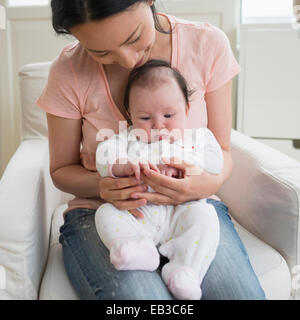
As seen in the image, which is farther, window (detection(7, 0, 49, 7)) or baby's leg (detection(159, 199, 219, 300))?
window (detection(7, 0, 49, 7))

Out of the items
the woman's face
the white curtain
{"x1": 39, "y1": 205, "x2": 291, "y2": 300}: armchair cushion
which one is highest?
the white curtain

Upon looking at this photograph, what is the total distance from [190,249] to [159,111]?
33cm

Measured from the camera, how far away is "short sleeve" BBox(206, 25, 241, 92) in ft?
3.42

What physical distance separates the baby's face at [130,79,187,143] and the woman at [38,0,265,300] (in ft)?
0.24

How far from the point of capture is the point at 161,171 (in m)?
0.92

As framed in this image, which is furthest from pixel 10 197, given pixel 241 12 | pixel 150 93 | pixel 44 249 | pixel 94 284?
pixel 241 12

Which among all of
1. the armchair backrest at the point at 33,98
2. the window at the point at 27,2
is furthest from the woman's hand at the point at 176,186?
the window at the point at 27,2

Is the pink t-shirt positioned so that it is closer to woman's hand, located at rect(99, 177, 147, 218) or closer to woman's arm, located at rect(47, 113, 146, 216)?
woman's arm, located at rect(47, 113, 146, 216)

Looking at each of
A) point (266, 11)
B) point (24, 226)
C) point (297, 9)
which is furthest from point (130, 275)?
point (266, 11)

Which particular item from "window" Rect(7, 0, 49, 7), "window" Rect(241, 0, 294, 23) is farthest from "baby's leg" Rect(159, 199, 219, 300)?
"window" Rect(7, 0, 49, 7)

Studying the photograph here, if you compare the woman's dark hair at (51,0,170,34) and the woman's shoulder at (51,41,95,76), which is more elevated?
the woman's dark hair at (51,0,170,34)

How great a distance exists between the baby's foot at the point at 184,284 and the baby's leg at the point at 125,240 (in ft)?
0.17

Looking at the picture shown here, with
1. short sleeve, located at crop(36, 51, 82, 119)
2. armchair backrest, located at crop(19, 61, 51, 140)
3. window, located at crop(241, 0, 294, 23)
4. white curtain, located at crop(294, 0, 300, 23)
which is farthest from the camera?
window, located at crop(241, 0, 294, 23)

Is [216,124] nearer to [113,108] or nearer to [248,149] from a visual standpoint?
[248,149]
